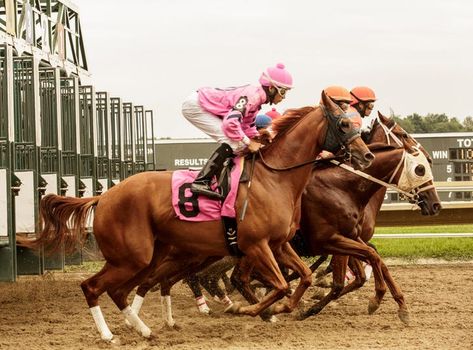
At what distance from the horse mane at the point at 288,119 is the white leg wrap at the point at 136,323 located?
1.53 metres

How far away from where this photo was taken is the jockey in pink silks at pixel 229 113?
6.77 m

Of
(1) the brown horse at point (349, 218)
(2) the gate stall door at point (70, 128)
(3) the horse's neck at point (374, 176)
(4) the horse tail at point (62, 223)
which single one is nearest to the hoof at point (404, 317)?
A: (1) the brown horse at point (349, 218)

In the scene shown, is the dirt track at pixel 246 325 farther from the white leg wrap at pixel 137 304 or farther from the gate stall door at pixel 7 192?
the gate stall door at pixel 7 192

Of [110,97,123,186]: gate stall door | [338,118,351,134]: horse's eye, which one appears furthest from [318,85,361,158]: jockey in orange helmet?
[110,97,123,186]: gate stall door

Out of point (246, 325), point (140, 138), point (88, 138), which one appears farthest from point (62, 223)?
point (140, 138)

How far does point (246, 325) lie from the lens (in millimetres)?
7500

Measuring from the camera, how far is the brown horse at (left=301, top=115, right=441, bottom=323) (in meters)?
7.68

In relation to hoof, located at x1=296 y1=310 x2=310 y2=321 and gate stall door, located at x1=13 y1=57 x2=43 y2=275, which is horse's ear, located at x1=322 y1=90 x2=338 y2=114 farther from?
gate stall door, located at x1=13 y1=57 x2=43 y2=275

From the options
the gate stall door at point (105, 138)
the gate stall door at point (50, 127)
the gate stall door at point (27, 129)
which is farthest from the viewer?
the gate stall door at point (105, 138)

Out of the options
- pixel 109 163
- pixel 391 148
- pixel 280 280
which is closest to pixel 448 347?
pixel 280 280

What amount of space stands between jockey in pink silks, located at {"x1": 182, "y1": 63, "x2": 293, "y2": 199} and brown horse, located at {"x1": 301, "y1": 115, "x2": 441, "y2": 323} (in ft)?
3.12

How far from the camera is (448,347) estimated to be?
6246 mm

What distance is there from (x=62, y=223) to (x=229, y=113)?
1422 millimetres

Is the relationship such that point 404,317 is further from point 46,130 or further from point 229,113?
point 46,130
